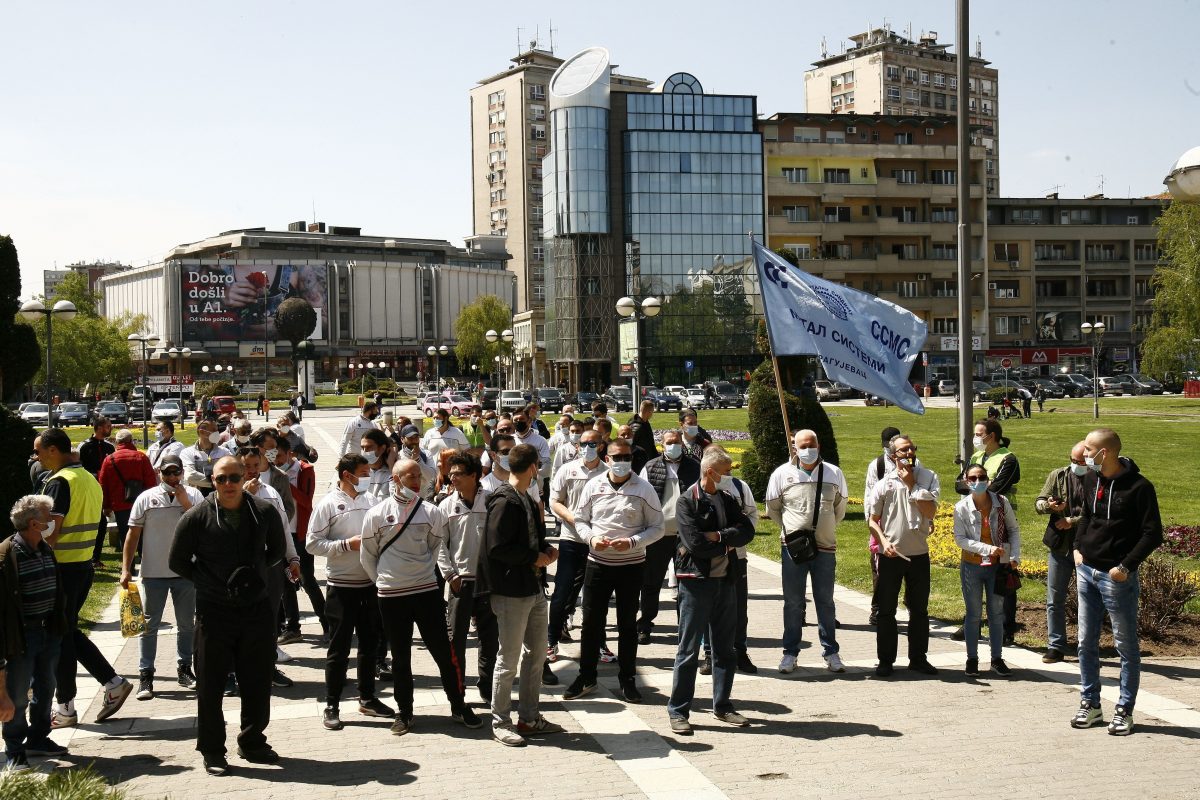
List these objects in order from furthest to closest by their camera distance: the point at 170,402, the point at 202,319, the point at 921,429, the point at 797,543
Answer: the point at 202,319
the point at 170,402
the point at 921,429
the point at 797,543

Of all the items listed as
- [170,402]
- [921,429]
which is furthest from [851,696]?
[170,402]

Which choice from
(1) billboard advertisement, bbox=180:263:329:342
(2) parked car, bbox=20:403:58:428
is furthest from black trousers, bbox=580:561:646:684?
(1) billboard advertisement, bbox=180:263:329:342

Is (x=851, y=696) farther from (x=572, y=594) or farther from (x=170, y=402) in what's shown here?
(x=170, y=402)

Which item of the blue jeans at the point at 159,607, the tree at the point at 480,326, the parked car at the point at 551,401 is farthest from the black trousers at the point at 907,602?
the tree at the point at 480,326

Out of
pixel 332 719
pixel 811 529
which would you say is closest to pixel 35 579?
pixel 332 719

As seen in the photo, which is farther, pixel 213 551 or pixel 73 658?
pixel 73 658

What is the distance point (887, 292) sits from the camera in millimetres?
92000

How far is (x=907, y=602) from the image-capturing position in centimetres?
972

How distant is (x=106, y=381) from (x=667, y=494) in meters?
89.3

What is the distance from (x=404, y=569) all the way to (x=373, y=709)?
3.97 ft

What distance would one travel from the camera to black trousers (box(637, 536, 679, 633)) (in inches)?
430

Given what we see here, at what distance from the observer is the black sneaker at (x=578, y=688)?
29.9 ft

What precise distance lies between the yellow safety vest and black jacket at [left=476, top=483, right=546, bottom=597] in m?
3.24

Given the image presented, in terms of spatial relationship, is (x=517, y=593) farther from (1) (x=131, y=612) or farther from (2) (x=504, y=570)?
(1) (x=131, y=612)
